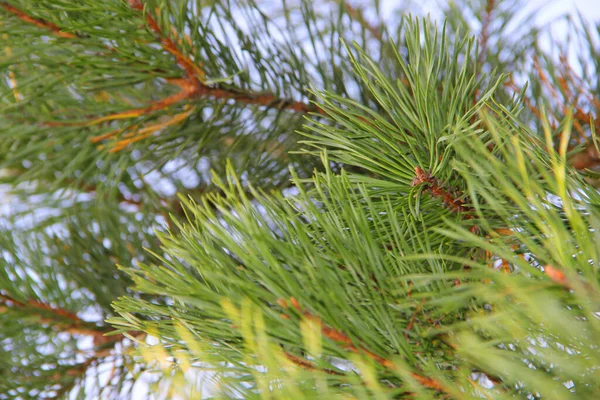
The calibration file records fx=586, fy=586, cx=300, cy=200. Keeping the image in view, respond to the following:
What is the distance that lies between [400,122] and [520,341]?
0.35 ft

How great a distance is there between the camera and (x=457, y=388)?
18 cm

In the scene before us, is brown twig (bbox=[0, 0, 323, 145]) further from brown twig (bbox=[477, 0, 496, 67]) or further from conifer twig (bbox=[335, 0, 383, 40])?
brown twig (bbox=[477, 0, 496, 67])

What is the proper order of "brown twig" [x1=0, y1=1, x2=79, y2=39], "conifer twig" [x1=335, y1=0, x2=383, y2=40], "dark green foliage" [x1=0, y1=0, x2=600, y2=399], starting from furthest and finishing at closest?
"conifer twig" [x1=335, y1=0, x2=383, y2=40]
"brown twig" [x1=0, y1=1, x2=79, y2=39]
"dark green foliage" [x1=0, y1=0, x2=600, y2=399]

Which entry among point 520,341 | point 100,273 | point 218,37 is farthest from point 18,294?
point 520,341

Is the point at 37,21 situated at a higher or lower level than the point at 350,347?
higher

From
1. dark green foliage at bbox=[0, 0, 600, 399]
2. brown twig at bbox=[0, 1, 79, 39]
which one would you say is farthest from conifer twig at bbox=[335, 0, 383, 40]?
brown twig at bbox=[0, 1, 79, 39]

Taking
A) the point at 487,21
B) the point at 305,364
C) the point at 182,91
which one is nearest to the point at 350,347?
the point at 305,364

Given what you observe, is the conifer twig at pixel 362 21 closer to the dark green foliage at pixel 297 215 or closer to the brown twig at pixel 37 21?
the dark green foliage at pixel 297 215

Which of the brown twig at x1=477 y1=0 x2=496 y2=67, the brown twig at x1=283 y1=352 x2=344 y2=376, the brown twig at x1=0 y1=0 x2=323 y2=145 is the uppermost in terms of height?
the brown twig at x1=477 y1=0 x2=496 y2=67

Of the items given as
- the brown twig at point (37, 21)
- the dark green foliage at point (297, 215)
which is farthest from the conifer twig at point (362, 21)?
the brown twig at point (37, 21)

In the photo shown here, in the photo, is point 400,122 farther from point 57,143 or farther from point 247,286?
point 57,143

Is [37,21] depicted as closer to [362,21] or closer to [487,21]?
[362,21]

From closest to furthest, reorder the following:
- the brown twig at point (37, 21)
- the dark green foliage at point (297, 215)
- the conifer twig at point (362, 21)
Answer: the dark green foliage at point (297, 215)
the brown twig at point (37, 21)
the conifer twig at point (362, 21)

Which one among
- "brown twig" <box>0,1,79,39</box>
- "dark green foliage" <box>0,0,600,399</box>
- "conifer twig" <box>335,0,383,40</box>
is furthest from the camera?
"conifer twig" <box>335,0,383,40</box>
